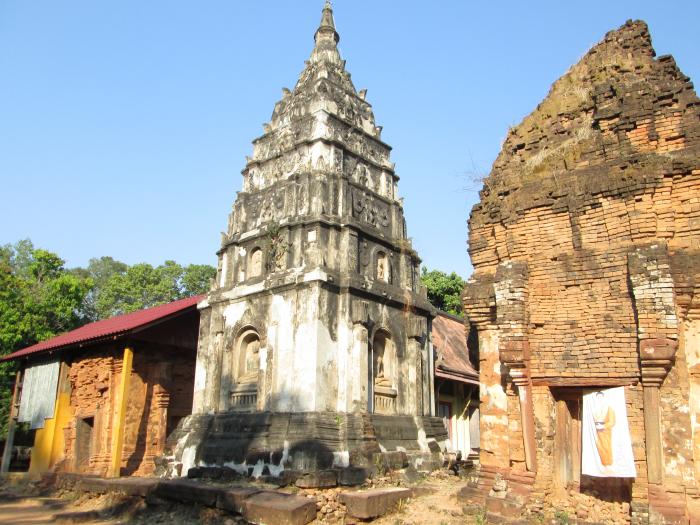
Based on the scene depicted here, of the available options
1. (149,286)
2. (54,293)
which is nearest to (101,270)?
(149,286)

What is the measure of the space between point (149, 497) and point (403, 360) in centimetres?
678

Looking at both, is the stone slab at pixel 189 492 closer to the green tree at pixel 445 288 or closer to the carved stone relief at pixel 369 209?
the carved stone relief at pixel 369 209

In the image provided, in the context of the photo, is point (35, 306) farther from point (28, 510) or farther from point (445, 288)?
point (445, 288)

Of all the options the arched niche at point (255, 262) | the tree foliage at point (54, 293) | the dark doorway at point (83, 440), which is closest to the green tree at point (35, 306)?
the tree foliage at point (54, 293)

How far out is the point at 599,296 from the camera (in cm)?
720

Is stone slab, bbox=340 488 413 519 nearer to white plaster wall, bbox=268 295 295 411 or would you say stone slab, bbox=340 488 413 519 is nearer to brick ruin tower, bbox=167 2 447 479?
brick ruin tower, bbox=167 2 447 479

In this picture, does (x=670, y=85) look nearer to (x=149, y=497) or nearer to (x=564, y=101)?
(x=564, y=101)

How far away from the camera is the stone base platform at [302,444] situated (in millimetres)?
12078

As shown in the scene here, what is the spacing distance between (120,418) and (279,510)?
870 cm

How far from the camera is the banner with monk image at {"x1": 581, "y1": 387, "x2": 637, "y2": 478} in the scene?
21.4 feet

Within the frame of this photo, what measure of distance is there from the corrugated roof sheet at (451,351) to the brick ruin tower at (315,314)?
3.48m

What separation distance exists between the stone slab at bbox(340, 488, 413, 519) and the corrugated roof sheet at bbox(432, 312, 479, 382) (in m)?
8.74

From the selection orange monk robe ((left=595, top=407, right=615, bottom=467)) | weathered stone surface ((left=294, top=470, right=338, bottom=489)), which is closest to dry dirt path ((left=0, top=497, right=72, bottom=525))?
weathered stone surface ((left=294, top=470, right=338, bottom=489))

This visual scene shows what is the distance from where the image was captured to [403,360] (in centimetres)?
1512
